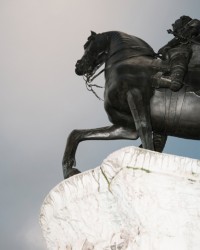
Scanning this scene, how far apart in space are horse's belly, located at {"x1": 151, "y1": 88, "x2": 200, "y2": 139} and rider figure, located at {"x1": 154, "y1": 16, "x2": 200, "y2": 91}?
228mm

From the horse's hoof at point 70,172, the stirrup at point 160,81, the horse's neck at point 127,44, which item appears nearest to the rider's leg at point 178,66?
the stirrup at point 160,81

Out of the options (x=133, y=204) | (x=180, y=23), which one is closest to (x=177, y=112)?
(x=180, y=23)

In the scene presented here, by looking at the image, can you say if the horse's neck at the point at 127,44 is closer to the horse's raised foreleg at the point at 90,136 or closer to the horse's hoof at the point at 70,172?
the horse's raised foreleg at the point at 90,136

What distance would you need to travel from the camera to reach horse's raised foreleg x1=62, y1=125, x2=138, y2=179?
309 inches

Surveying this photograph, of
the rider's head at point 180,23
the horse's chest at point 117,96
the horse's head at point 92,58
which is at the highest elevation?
the rider's head at point 180,23

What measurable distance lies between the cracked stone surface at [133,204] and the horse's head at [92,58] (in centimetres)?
397

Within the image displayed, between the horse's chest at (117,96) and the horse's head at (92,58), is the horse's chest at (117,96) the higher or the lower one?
the lower one

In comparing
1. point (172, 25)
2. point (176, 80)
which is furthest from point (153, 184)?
point (172, 25)

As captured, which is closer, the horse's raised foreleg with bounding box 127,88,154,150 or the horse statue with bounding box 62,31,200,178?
the horse's raised foreleg with bounding box 127,88,154,150

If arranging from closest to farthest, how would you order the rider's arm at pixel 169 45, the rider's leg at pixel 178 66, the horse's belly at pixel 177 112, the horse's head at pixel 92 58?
1. the rider's leg at pixel 178 66
2. the horse's belly at pixel 177 112
3. the rider's arm at pixel 169 45
4. the horse's head at pixel 92 58

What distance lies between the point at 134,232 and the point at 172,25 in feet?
14.9

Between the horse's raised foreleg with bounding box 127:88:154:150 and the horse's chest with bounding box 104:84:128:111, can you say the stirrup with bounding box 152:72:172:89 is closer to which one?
the horse's raised foreleg with bounding box 127:88:154:150

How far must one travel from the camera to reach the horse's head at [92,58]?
27.1 feet

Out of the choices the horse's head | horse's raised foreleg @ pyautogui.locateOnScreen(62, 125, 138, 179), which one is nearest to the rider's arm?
the horse's head
